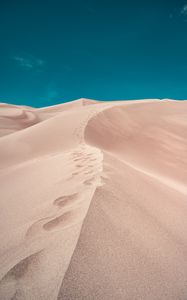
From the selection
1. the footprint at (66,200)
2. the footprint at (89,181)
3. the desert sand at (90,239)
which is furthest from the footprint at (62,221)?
the footprint at (89,181)

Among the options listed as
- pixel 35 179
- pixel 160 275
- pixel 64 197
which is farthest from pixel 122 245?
pixel 35 179

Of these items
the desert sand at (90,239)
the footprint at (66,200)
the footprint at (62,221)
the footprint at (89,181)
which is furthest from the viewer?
the footprint at (89,181)

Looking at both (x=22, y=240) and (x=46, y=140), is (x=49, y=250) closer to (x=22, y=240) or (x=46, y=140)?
(x=22, y=240)

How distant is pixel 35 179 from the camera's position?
3115 mm

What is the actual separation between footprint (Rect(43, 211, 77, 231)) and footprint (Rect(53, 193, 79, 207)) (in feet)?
0.66

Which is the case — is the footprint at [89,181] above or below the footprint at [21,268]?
above

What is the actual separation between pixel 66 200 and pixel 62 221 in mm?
373

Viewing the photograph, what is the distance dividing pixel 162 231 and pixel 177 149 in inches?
222

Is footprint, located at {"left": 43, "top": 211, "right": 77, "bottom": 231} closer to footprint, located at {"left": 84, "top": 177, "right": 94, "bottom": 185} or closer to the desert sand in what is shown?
the desert sand

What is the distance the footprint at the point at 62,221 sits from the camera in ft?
4.99

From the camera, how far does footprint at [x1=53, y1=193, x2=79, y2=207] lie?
186cm

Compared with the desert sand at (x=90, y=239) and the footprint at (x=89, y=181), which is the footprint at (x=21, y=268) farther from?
the footprint at (x=89, y=181)

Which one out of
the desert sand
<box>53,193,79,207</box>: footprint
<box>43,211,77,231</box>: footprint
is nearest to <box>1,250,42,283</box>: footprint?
the desert sand

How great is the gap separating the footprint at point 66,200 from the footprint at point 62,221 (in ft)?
0.66
